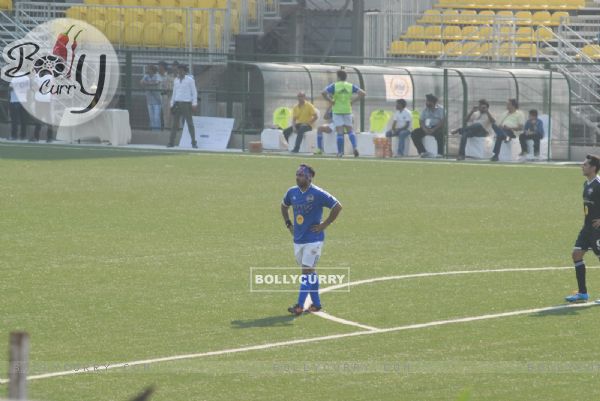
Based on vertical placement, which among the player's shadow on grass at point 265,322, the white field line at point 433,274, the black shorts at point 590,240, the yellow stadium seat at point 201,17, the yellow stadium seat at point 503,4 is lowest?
the white field line at point 433,274

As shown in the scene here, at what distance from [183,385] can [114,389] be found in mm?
556

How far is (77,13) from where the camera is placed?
3959 centimetres

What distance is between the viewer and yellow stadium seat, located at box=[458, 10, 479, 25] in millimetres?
41294

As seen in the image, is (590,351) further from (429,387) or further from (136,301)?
(136,301)

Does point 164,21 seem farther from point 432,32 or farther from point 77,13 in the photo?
point 432,32

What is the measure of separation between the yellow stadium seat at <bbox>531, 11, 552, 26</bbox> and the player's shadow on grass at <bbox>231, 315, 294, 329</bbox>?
95.9 ft

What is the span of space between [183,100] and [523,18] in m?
12.3

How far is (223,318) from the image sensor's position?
42.6 ft

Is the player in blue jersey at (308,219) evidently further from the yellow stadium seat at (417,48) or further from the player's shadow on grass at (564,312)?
the yellow stadium seat at (417,48)

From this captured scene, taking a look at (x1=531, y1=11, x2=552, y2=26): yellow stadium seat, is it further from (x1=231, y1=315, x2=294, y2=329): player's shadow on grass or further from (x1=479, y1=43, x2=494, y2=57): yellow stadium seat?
(x1=231, y1=315, x2=294, y2=329): player's shadow on grass

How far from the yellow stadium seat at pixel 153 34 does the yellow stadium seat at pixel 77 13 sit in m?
2.21

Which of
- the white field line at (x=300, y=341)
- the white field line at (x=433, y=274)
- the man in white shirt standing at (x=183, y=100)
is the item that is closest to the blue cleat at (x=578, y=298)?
the white field line at (x=300, y=341)

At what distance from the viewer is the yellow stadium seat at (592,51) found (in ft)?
125

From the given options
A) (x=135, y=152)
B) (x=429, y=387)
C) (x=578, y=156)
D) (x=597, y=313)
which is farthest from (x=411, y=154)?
(x=429, y=387)
